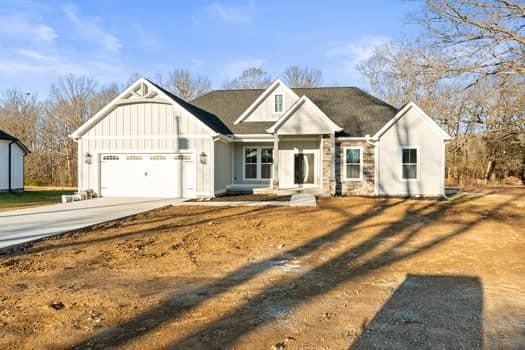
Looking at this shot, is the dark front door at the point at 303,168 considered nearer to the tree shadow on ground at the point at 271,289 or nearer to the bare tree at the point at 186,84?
the tree shadow on ground at the point at 271,289

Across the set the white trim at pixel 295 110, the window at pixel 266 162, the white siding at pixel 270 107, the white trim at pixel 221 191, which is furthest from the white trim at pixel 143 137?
the white siding at pixel 270 107

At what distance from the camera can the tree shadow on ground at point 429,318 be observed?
3.49m

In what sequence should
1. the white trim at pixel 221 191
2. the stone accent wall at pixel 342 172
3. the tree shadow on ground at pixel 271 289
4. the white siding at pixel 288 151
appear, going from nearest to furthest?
1. the tree shadow on ground at pixel 271 289
2. the white trim at pixel 221 191
3. the stone accent wall at pixel 342 172
4. the white siding at pixel 288 151

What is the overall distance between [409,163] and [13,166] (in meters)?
23.6

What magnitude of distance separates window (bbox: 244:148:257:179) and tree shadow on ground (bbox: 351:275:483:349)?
14.8 m

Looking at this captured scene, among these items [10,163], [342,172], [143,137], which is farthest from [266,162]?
[10,163]

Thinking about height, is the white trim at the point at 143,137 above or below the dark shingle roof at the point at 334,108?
below

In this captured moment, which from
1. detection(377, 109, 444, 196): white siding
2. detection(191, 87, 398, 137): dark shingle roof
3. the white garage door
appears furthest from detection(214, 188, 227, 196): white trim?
detection(377, 109, 444, 196): white siding

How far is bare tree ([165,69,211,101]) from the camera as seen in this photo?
1703 inches

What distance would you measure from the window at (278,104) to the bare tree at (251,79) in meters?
22.5

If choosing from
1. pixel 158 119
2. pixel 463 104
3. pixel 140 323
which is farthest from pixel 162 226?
pixel 463 104

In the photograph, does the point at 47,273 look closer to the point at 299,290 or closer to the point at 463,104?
the point at 299,290

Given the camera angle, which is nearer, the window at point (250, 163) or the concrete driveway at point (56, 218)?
the concrete driveway at point (56, 218)

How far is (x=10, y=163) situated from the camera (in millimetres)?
23625
